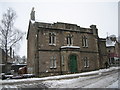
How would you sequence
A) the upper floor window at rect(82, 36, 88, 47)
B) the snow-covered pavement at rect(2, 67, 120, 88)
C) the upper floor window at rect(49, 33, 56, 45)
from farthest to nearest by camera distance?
the upper floor window at rect(82, 36, 88, 47) → the upper floor window at rect(49, 33, 56, 45) → the snow-covered pavement at rect(2, 67, 120, 88)

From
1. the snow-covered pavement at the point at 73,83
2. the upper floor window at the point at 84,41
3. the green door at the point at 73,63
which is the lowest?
the snow-covered pavement at the point at 73,83

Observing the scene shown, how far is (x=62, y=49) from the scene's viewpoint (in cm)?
2450

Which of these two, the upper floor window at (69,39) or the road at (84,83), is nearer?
the road at (84,83)

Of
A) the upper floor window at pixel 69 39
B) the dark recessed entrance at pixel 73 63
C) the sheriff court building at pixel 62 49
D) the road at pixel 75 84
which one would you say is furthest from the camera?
the upper floor window at pixel 69 39

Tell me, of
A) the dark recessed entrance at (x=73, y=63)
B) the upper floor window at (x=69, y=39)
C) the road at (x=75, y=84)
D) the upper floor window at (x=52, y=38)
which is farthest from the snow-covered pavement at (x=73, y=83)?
the upper floor window at (x=69, y=39)

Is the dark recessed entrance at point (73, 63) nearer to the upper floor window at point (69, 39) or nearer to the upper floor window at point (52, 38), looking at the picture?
the upper floor window at point (69, 39)

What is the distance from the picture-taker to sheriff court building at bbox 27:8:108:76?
23.3 meters

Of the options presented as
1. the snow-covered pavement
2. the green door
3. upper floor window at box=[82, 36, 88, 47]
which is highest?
upper floor window at box=[82, 36, 88, 47]

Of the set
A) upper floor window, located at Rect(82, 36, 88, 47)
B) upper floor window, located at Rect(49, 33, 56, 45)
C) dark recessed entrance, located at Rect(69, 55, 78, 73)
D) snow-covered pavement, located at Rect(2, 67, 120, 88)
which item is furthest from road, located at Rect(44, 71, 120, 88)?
upper floor window, located at Rect(82, 36, 88, 47)

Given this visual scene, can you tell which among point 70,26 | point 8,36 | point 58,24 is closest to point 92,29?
point 70,26

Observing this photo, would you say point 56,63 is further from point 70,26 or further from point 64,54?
point 70,26

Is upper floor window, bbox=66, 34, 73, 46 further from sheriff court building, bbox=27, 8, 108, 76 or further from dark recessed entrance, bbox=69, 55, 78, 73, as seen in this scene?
dark recessed entrance, bbox=69, 55, 78, 73

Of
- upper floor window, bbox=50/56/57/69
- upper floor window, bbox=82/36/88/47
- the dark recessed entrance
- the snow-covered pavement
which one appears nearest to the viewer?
the snow-covered pavement

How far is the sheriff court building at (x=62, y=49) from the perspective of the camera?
23281mm
